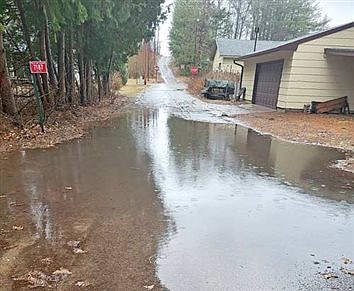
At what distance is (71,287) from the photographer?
2979mm

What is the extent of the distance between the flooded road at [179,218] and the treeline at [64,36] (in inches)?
143

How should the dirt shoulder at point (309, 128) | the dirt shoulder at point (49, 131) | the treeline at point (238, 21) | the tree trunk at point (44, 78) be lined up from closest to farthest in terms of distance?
the dirt shoulder at point (49, 131) < the dirt shoulder at point (309, 128) < the tree trunk at point (44, 78) < the treeline at point (238, 21)

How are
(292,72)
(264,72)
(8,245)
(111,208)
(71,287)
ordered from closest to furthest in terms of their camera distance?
(71,287) < (8,245) < (111,208) < (292,72) < (264,72)

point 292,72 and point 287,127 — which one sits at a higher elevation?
point 292,72

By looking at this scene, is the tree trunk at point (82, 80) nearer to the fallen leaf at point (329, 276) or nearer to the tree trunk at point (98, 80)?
the tree trunk at point (98, 80)

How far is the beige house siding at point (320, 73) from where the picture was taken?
56.0ft

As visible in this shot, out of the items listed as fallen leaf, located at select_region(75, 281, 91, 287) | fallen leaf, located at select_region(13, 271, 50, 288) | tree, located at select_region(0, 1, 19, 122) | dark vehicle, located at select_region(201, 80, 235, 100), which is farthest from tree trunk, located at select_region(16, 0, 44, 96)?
dark vehicle, located at select_region(201, 80, 235, 100)

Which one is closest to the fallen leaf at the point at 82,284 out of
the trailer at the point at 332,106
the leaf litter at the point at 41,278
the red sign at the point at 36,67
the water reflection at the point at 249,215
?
the leaf litter at the point at 41,278

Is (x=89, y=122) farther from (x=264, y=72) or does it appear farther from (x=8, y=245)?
(x=264, y=72)

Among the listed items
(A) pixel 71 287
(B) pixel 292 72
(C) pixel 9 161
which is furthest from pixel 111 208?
(B) pixel 292 72

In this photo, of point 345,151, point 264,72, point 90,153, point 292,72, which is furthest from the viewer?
point 264,72

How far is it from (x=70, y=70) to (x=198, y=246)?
Result: 12.9m

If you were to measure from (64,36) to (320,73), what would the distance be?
460 inches

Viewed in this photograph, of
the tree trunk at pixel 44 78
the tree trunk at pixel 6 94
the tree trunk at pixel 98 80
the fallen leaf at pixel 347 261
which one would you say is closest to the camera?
the fallen leaf at pixel 347 261
